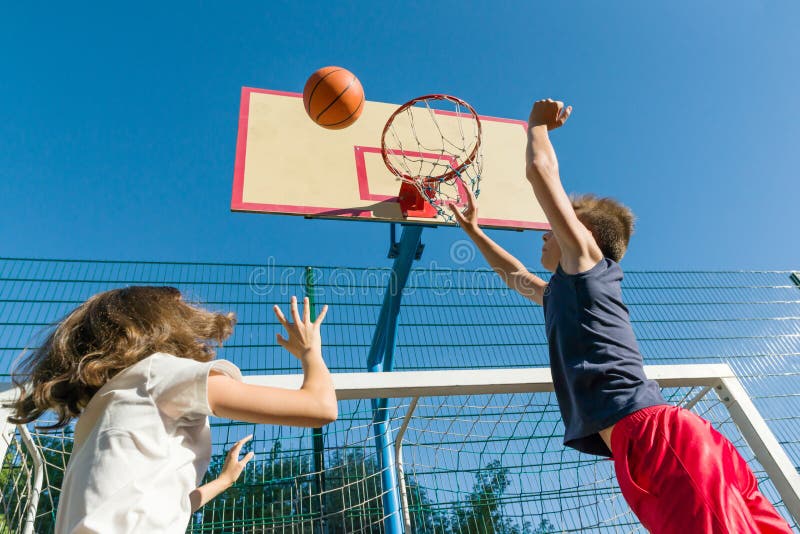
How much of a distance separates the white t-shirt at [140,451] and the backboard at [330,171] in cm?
248

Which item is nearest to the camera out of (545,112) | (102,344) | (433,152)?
(102,344)

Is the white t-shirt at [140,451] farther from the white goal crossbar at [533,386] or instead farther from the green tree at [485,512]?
the green tree at [485,512]

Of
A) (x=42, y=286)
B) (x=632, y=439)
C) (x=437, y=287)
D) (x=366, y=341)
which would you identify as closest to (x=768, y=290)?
(x=437, y=287)

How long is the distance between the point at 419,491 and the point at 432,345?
125 cm

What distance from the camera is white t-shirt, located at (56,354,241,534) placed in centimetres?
83

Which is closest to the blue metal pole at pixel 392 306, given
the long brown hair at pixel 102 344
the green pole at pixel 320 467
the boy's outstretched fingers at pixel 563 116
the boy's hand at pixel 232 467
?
the green pole at pixel 320 467

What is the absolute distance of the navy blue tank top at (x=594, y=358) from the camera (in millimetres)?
1388

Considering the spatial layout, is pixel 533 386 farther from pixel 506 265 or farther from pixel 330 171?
pixel 330 171

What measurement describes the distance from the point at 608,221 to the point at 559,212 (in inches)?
15.5

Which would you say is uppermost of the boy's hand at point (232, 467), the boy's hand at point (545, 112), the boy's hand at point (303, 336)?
the boy's hand at point (545, 112)

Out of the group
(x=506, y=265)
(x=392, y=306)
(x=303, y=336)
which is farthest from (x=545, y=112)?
(x=392, y=306)

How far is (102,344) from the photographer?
41.5 inches

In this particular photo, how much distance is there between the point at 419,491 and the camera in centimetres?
292

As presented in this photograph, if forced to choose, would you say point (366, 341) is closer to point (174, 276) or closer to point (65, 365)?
point (174, 276)
